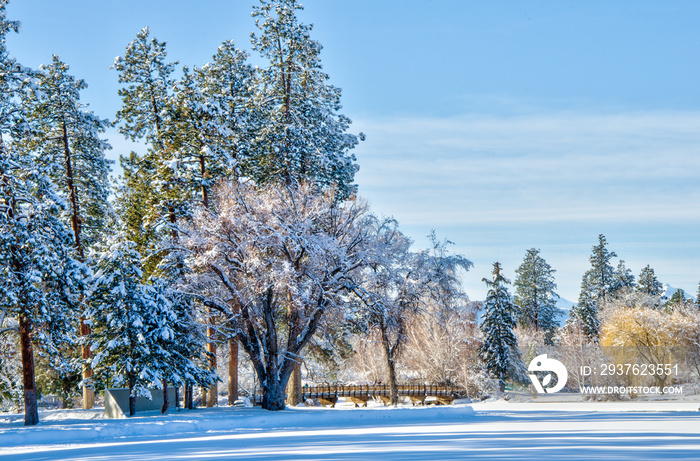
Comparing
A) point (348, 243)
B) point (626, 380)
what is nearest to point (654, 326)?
point (626, 380)

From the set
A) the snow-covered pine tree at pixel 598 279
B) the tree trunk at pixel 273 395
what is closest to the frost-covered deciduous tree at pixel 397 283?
the tree trunk at pixel 273 395

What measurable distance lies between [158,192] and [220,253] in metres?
6.40

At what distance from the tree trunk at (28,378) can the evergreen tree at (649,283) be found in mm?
78054

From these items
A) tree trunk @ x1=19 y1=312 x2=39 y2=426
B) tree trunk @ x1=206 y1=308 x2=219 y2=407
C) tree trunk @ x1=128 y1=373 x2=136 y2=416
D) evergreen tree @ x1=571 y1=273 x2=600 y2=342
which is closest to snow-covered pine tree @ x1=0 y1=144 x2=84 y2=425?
tree trunk @ x1=19 y1=312 x2=39 y2=426

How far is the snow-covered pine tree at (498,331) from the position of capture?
5756 cm

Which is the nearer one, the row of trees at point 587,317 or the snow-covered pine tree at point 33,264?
the snow-covered pine tree at point 33,264

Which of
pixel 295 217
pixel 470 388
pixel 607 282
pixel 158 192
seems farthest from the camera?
pixel 607 282

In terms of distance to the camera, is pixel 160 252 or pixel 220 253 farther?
pixel 160 252

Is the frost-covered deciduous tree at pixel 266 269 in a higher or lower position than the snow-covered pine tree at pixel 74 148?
lower

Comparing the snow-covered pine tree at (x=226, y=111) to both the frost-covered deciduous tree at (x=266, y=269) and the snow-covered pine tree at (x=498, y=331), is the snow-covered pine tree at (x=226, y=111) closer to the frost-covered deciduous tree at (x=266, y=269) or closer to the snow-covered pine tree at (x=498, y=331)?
the frost-covered deciduous tree at (x=266, y=269)

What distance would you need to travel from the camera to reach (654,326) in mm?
52688

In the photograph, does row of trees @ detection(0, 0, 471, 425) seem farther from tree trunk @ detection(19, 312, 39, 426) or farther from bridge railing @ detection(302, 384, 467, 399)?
bridge railing @ detection(302, 384, 467, 399)

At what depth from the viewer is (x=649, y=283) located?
289 feet

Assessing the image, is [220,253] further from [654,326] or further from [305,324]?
[654,326]
